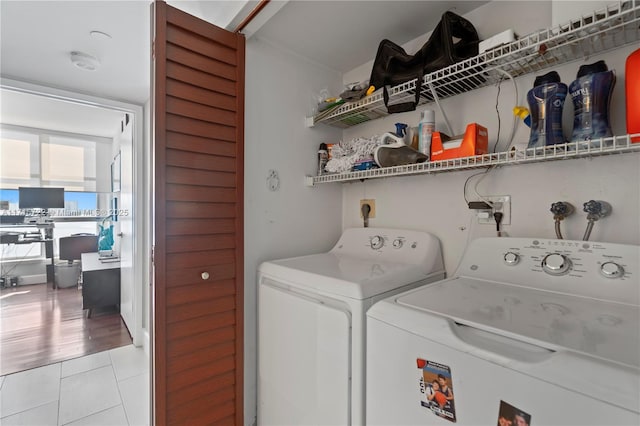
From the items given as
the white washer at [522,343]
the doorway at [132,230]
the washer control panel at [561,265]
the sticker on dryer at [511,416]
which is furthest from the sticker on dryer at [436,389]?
the doorway at [132,230]

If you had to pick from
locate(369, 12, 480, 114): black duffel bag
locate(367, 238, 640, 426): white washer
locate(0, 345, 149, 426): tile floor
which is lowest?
locate(0, 345, 149, 426): tile floor

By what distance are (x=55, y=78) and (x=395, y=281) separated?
2.89 metres

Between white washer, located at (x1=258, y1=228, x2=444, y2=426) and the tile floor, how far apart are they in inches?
41.4

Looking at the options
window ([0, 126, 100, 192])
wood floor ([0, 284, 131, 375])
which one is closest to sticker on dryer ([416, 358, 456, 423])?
wood floor ([0, 284, 131, 375])

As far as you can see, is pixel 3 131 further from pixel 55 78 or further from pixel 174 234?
pixel 174 234

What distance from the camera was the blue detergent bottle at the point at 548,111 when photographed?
3.15 ft

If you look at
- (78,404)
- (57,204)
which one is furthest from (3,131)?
(78,404)

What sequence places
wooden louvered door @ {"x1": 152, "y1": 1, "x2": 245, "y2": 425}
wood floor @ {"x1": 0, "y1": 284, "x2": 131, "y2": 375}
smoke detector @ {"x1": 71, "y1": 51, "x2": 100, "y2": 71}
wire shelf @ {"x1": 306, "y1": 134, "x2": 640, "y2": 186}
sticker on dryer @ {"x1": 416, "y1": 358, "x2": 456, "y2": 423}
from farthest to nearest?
wood floor @ {"x1": 0, "y1": 284, "x2": 131, "y2": 375}, smoke detector @ {"x1": 71, "y1": 51, "x2": 100, "y2": 71}, wooden louvered door @ {"x1": 152, "y1": 1, "x2": 245, "y2": 425}, wire shelf @ {"x1": 306, "y1": 134, "x2": 640, "y2": 186}, sticker on dryer @ {"x1": 416, "y1": 358, "x2": 456, "y2": 423}

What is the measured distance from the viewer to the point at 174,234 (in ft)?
4.07

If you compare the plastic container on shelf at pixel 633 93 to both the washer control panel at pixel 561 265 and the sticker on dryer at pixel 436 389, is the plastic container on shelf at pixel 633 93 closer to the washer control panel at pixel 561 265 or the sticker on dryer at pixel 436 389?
the washer control panel at pixel 561 265

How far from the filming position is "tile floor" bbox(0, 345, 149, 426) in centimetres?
169

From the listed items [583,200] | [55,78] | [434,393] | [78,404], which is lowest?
[78,404]

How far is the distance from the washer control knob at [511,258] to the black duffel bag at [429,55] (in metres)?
0.73

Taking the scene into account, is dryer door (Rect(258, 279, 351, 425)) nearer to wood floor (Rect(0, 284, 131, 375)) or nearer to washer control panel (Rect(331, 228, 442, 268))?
washer control panel (Rect(331, 228, 442, 268))
